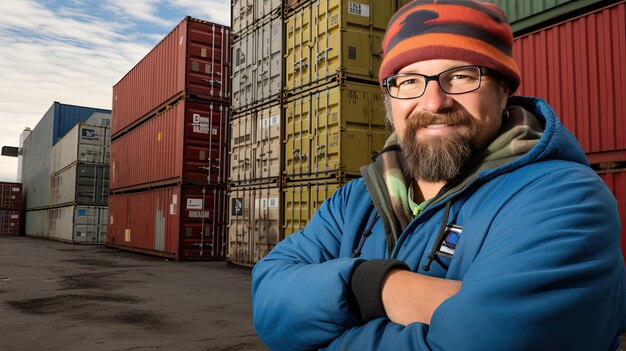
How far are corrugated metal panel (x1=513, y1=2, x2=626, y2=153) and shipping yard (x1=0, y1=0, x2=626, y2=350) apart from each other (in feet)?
0.06

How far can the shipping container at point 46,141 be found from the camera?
117 feet

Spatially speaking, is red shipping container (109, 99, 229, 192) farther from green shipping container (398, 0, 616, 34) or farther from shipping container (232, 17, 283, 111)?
green shipping container (398, 0, 616, 34)

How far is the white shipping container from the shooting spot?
34578 millimetres

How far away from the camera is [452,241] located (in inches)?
56.0

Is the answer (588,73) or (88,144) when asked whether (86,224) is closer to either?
(88,144)

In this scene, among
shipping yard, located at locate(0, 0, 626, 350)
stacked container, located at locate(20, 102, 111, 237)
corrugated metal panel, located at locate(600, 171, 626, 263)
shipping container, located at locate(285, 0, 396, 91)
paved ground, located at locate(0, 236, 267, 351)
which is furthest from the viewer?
stacked container, located at locate(20, 102, 111, 237)

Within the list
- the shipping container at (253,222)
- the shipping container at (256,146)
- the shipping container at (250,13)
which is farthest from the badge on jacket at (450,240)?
the shipping container at (250,13)

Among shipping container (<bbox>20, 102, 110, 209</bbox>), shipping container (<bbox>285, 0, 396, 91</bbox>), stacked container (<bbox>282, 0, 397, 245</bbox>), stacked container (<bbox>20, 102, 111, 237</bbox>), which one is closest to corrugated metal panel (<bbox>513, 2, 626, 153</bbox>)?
stacked container (<bbox>282, 0, 397, 245</bbox>)

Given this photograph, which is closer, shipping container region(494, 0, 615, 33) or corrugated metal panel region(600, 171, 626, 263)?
corrugated metal panel region(600, 171, 626, 263)

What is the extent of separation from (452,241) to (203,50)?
49.8 ft

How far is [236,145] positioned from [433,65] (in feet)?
40.9

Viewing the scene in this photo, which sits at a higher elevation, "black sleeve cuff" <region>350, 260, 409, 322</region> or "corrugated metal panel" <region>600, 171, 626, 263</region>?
"corrugated metal panel" <region>600, 171, 626, 263</region>

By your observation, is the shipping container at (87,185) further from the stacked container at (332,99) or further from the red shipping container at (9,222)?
the stacked container at (332,99)

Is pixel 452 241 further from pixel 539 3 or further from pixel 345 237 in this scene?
pixel 539 3
